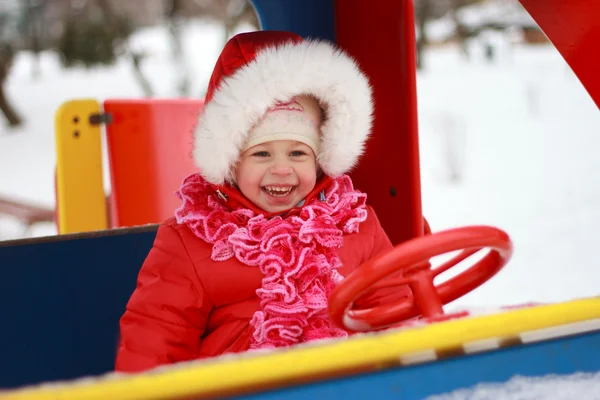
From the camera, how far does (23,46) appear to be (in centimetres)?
1237

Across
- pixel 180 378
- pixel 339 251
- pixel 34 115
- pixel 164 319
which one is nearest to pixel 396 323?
pixel 339 251

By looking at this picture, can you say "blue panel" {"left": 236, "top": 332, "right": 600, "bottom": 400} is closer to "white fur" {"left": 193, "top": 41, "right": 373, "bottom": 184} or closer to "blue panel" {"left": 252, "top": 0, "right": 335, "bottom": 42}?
"white fur" {"left": 193, "top": 41, "right": 373, "bottom": 184}

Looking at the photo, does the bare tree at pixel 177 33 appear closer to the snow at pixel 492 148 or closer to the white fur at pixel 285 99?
the snow at pixel 492 148

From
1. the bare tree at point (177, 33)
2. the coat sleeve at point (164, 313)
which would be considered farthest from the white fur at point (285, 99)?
the bare tree at point (177, 33)

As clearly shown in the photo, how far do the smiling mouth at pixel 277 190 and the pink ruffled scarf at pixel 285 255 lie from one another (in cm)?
6

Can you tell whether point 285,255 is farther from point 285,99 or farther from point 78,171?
point 78,171

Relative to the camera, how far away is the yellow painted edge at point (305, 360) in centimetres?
81

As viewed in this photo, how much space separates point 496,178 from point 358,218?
701cm

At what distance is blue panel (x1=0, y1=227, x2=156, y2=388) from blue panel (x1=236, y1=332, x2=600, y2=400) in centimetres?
141

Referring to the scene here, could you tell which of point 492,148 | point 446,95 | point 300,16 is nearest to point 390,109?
point 300,16

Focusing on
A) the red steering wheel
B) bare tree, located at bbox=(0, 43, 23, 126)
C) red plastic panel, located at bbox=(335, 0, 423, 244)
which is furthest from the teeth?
bare tree, located at bbox=(0, 43, 23, 126)

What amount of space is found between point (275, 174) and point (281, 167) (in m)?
0.02

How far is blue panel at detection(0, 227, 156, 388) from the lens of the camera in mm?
2072

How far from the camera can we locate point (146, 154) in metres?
3.27
